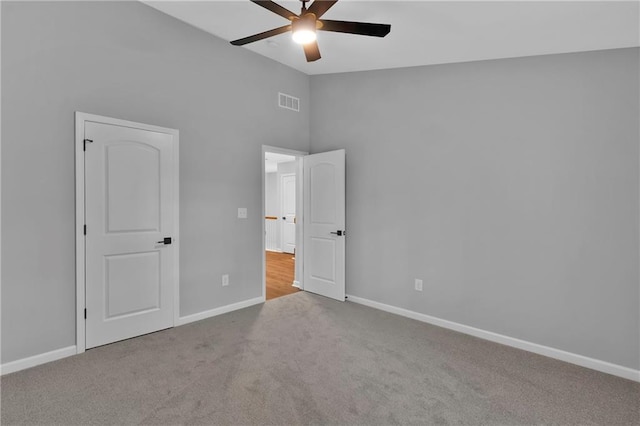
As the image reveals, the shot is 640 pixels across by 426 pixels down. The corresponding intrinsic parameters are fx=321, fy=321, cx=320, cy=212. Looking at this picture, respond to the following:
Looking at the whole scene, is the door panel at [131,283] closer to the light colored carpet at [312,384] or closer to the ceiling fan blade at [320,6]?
the light colored carpet at [312,384]

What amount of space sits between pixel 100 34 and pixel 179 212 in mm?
1759

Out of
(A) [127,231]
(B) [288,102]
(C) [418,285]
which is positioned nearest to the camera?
(A) [127,231]

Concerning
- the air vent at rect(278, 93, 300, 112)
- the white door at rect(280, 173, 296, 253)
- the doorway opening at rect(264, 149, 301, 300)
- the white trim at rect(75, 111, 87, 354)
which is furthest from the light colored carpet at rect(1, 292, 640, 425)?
the white door at rect(280, 173, 296, 253)

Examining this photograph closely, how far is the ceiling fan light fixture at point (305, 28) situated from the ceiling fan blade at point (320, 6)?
34 millimetres

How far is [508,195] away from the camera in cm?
306

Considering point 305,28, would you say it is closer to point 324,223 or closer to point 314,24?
point 314,24

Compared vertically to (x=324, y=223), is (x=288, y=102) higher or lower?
higher

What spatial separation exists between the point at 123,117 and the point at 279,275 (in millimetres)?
3658

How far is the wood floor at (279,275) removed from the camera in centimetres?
478

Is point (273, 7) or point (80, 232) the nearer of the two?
point (273, 7)

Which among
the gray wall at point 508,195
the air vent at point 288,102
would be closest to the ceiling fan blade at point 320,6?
Result: the gray wall at point 508,195

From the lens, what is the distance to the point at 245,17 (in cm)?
310

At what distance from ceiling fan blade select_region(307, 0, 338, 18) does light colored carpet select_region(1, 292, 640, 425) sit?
268 cm

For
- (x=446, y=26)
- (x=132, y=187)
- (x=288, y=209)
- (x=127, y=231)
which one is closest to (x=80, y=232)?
(x=127, y=231)
